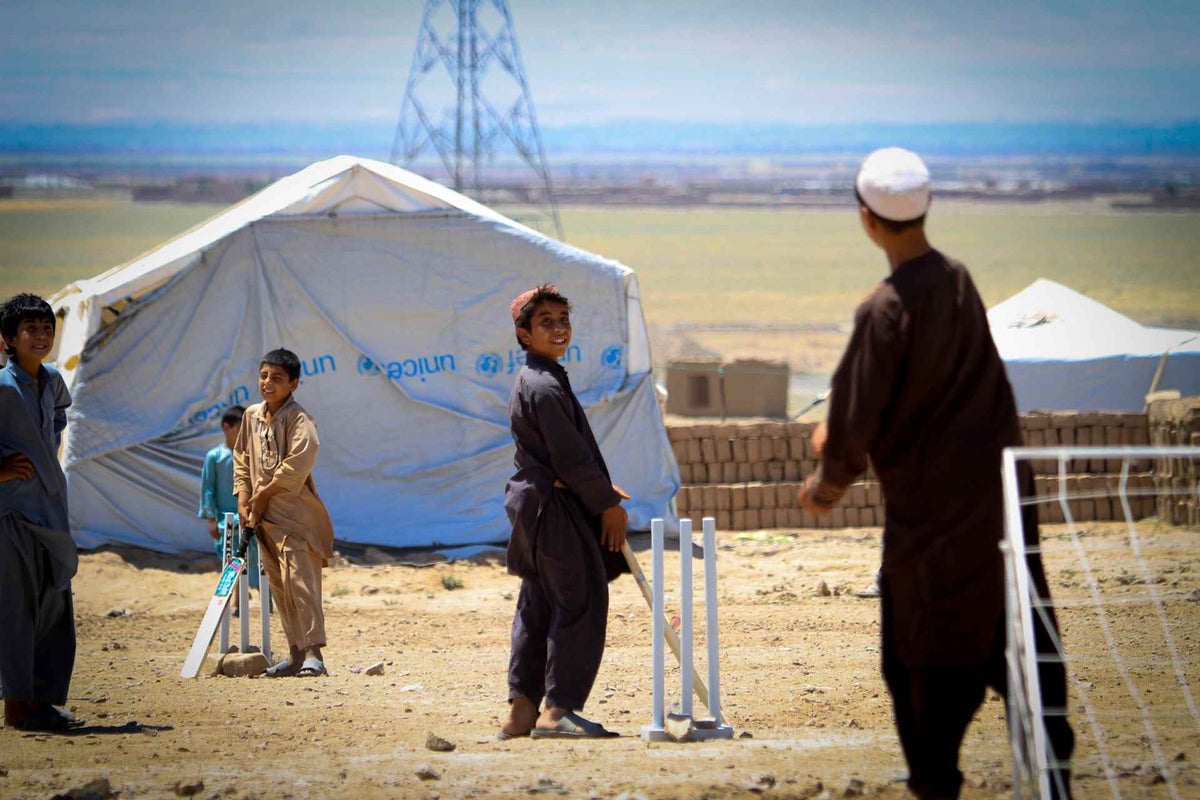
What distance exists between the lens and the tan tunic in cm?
665

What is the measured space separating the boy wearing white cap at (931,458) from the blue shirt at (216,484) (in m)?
5.25

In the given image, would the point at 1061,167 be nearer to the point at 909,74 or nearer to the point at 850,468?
the point at 909,74

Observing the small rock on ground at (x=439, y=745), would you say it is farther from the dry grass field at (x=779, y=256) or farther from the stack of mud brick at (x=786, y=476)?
the dry grass field at (x=779, y=256)

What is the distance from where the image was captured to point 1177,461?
1111 cm

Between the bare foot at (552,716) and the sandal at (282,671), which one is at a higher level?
the bare foot at (552,716)

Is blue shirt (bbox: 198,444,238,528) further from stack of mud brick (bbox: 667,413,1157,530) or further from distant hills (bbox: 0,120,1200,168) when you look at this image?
distant hills (bbox: 0,120,1200,168)

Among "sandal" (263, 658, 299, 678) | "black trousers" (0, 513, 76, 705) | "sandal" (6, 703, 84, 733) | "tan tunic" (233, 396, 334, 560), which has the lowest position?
"sandal" (263, 658, 299, 678)

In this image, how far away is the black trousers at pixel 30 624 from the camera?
5.48 meters

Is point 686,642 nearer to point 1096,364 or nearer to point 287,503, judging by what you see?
point 287,503

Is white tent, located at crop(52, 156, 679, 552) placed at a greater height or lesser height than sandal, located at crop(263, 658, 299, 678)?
greater

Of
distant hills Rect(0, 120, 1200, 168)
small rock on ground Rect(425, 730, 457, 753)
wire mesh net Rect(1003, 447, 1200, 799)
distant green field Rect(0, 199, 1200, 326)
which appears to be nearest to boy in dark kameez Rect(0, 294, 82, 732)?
small rock on ground Rect(425, 730, 457, 753)

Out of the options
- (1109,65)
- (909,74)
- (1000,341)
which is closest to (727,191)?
(1109,65)

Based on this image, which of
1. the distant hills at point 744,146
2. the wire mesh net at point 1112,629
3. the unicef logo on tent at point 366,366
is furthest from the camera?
the distant hills at point 744,146

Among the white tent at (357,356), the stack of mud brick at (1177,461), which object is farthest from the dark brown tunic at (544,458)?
the stack of mud brick at (1177,461)
